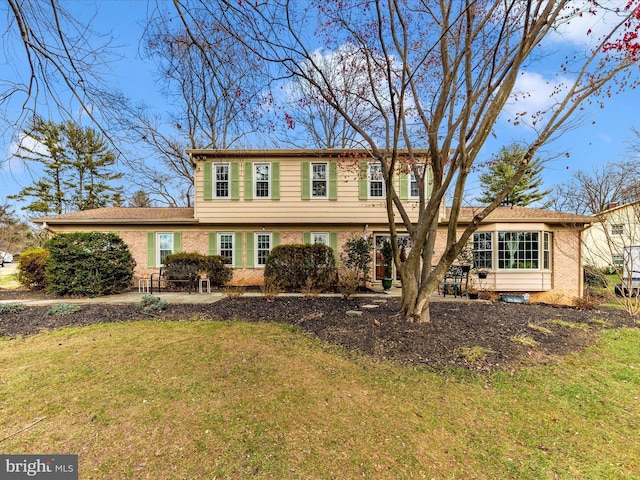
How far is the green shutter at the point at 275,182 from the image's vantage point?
12.0m

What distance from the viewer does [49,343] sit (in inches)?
188

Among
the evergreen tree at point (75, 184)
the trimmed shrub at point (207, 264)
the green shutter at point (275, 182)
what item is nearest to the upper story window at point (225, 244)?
the trimmed shrub at point (207, 264)

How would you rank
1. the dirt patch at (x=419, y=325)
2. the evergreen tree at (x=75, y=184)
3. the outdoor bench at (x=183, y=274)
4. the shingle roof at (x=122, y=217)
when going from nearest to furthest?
the dirt patch at (x=419, y=325)
the outdoor bench at (x=183, y=274)
the shingle roof at (x=122, y=217)
the evergreen tree at (x=75, y=184)

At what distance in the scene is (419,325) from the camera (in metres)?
5.08

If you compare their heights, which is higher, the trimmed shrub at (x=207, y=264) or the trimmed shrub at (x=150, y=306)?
the trimmed shrub at (x=207, y=264)

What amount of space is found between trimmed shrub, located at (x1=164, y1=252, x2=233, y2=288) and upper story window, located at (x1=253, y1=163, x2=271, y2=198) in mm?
3230

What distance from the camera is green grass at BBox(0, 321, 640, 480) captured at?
7.16 ft

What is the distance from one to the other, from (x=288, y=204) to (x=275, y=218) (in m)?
0.81

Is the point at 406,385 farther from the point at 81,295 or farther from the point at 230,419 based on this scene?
the point at 81,295

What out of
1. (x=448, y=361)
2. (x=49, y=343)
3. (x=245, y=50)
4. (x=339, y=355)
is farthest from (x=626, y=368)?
(x=49, y=343)

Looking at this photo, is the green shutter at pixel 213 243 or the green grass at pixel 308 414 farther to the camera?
the green shutter at pixel 213 243

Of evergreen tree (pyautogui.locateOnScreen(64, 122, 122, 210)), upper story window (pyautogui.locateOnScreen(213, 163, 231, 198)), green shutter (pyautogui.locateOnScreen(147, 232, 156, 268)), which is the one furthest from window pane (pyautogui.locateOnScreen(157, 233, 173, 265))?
evergreen tree (pyautogui.locateOnScreen(64, 122, 122, 210))

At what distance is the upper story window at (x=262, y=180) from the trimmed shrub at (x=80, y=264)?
553 centimetres

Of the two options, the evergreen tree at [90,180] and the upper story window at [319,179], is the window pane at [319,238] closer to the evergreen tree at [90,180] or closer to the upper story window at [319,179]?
the upper story window at [319,179]
